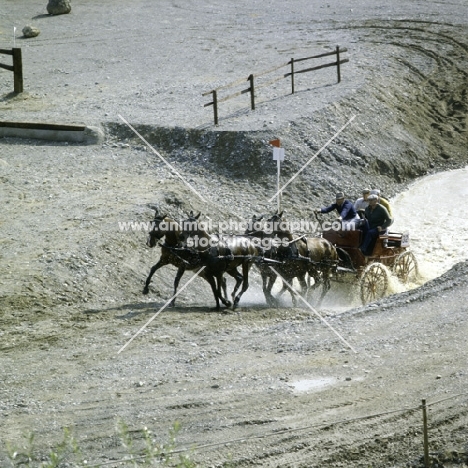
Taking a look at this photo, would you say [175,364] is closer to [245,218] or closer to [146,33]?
[245,218]

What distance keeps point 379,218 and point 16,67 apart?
13.1 meters

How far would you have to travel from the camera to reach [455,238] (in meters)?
23.7

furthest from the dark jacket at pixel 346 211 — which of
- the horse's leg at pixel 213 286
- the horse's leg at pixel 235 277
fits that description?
the horse's leg at pixel 213 286

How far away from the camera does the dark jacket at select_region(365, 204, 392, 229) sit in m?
18.5

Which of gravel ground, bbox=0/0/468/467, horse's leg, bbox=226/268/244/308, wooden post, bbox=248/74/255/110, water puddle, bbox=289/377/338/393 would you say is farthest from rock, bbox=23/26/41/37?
water puddle, bbox=289/377/338/393

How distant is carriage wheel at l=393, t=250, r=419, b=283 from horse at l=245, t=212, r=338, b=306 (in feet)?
4.94

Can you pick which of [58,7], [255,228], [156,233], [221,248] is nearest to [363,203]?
[255,228]

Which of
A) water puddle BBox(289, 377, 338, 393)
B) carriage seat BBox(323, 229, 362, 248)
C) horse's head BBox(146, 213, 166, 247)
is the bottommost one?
carriage seat BBox(323, 229, 362, 248)

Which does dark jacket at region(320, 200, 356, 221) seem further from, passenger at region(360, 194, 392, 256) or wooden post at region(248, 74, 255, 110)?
wooden post at region(248, 74, 255, 110)

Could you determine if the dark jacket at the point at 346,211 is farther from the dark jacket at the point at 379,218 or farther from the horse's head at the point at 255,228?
the horse's head at the point at 255,228

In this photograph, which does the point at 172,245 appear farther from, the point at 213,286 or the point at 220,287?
the point at 220,287

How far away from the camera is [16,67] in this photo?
27375 millimetres

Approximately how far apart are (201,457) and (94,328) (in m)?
4.72

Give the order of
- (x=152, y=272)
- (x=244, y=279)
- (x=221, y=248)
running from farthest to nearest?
(x=244, y=279) → (x=152, y=272) → (x=221, y=248)
